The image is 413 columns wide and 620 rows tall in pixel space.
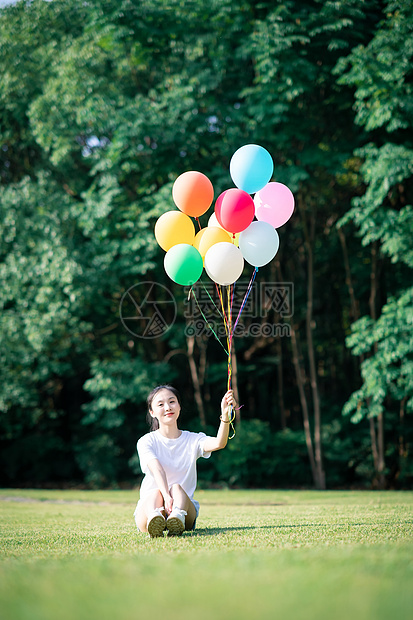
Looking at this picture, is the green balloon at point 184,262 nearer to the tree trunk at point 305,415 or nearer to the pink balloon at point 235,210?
the pink balloon at point 235,210

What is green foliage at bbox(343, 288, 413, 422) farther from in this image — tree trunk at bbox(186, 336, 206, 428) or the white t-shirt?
the white t-shirt

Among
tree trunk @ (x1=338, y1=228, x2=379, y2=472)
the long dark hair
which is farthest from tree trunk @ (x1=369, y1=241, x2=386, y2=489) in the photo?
the long dark hair

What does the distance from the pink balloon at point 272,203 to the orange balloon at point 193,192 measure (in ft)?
1.64

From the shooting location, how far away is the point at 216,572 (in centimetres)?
262

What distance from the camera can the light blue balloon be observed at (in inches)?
214

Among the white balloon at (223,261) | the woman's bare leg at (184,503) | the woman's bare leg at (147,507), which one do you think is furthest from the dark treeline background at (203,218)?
the woman's bare leg at (147,507)

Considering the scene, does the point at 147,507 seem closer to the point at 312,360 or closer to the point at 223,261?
the point at 223,261

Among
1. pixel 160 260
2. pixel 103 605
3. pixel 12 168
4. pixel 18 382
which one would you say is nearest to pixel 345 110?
pixel 160 260

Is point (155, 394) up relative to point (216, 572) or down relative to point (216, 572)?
up

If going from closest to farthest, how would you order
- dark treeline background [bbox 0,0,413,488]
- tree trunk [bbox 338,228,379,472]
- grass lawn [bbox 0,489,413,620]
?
grass lawn [bbox 0,489,413,620], dark treeline background [bbox 0,0,413,488], tree trunk [bbox 338,228,379,472]

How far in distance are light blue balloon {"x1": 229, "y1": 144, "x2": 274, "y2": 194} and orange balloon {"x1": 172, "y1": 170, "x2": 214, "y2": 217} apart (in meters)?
0.31

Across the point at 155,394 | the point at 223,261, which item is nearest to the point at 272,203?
the point at 223,261

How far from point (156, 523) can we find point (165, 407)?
899 mm

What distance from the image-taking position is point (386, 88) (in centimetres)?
914
